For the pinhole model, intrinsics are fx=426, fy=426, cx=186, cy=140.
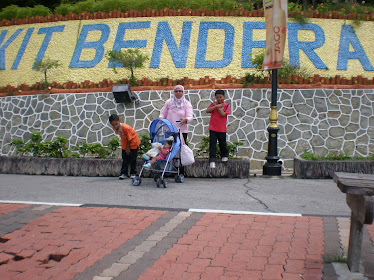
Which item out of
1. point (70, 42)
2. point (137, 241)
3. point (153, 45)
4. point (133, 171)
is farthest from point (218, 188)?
point (70, 42)

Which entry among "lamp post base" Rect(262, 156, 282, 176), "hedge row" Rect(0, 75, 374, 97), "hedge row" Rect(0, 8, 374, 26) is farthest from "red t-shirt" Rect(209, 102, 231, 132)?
"hedge row" Rect(0, 8, 374, 26)

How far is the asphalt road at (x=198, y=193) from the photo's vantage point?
6293 millimetres

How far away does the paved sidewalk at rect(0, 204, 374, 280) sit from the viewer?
12.9 feet

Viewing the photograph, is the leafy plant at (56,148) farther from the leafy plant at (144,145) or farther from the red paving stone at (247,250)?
the red paving stone at (247,250)

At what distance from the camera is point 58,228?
5172 mm

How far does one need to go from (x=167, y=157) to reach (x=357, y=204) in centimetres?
475

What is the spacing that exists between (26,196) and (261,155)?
21.6ft

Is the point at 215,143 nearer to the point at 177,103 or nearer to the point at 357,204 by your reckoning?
the point at 177,103

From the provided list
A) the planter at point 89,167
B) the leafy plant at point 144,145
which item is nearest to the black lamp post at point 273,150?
the planter at point 89,167

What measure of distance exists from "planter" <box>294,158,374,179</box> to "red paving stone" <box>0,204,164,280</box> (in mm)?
4370

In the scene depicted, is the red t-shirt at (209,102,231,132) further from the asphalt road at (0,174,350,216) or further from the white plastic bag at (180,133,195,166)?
the asphalt road at (0,174,350,216)

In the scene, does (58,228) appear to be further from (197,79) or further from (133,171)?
(197,79)

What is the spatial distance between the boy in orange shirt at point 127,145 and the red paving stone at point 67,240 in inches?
112

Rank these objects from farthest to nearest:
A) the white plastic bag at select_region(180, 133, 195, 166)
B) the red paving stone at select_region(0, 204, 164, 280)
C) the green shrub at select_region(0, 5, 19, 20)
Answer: the green shrub at select_region(0, 5, 19, 20), the white plastic bag at select_region(180, 133, 195, 166), the red paving stone at select_region(0, 204, 164, 280)
